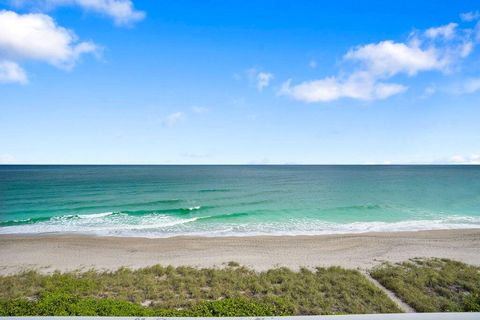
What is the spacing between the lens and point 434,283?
11.6 m

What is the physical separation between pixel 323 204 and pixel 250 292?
A: 97.7 ft

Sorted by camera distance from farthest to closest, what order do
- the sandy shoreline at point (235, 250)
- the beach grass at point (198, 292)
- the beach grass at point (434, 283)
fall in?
the sandy shoreline at point (235, 250) < the beach grass at point (434, 283) < the beach grass at point (198, 292)

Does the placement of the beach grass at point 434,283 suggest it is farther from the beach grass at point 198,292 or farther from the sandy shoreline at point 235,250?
the sandy shoreline at point 235,250

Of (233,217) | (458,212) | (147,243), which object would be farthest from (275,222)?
(458,212)

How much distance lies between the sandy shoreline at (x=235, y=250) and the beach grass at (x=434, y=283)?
1612mm

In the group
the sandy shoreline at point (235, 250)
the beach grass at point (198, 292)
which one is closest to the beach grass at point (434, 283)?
the beach grass at point (198, 292)

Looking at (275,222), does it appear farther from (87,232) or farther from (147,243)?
(87,232)

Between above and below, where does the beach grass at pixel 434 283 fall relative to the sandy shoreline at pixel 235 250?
above

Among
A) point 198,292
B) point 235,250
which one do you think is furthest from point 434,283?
point 235,250

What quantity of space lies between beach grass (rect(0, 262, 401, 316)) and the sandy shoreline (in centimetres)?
176

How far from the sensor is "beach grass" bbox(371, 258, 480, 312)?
9742mm

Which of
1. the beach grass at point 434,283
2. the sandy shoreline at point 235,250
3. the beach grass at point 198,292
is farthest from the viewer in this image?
the sandy shoreline at point 235,250

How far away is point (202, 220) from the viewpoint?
28.9m

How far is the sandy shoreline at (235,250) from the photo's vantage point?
15.3 metres
